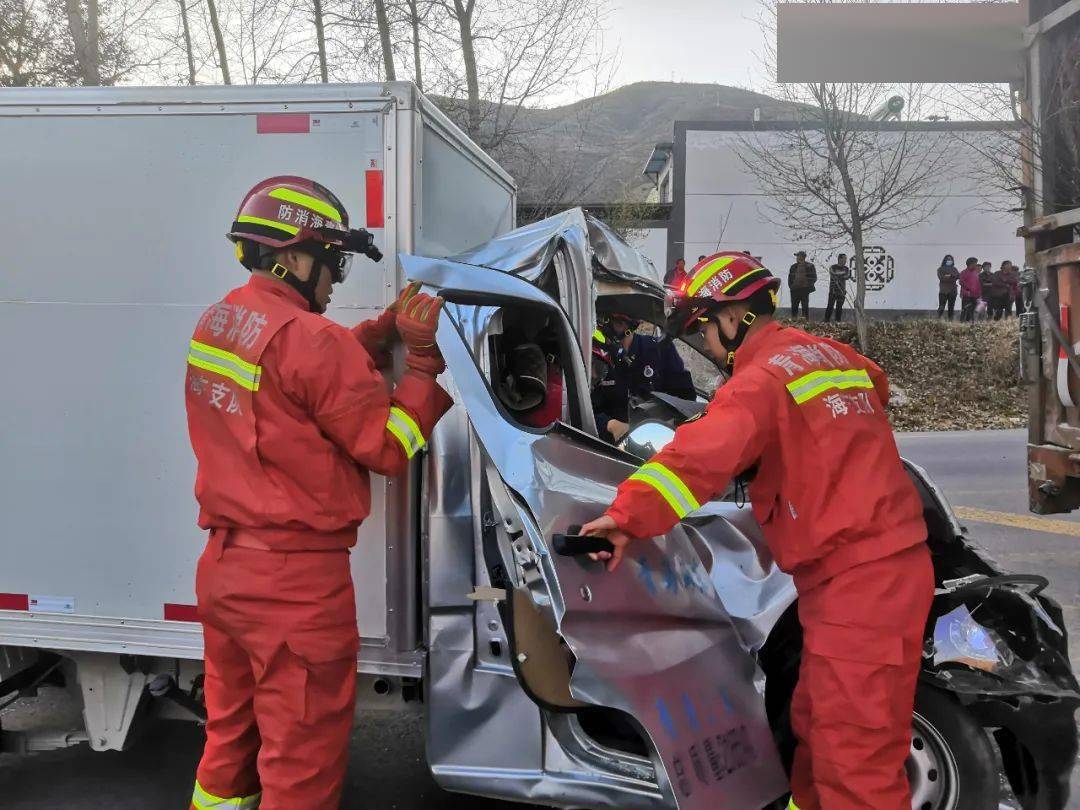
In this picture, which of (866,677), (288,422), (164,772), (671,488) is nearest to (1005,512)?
(866,677)

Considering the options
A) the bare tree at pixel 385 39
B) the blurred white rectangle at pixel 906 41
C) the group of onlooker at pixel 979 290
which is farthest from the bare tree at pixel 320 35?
the group of onlooker at pixel 979 290

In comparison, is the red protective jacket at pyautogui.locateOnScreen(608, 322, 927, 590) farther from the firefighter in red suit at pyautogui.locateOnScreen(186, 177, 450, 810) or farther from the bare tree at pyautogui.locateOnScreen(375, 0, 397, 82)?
the bare tree at pyautogui.locateOnScreen(375, 0, 397, 82)

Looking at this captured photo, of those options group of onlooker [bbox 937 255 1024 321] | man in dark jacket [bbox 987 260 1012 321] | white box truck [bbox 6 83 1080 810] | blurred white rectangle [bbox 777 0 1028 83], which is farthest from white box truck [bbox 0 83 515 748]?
man in dark jacket [bbox 987 260 1012 321]

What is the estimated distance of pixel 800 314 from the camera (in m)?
21.4

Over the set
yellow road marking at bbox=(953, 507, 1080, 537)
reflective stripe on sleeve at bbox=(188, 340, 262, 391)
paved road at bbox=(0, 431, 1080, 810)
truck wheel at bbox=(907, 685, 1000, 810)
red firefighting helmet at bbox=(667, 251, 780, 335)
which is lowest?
paved road at bbox=(0, 431, 1080, 810)

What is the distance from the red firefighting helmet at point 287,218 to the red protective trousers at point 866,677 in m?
1.80

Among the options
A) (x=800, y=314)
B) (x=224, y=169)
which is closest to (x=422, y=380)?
(x=224, y=169)

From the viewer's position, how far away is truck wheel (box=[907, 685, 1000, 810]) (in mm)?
2605

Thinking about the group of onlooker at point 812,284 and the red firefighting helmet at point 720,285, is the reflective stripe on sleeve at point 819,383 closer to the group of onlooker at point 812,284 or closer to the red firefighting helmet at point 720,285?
the red firefighting helmet at point 720,285

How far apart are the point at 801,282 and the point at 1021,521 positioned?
47.1ft

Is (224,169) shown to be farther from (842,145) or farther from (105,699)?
(842,145)

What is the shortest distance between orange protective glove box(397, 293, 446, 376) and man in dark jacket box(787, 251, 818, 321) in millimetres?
19530

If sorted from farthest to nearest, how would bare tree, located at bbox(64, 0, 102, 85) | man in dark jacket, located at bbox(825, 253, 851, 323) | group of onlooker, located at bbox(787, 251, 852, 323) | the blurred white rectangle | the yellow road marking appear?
1. group of onlooker, located at bbox(787, 251, 852, 323)
2. man in dark jacket, located at bbox(825, 253, 851, 323)
3. bare tree, located at bbox(64, 0, 102, 85)
4. the yellow road marking
5. the blurred white rectangle

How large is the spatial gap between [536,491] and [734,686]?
935mm
